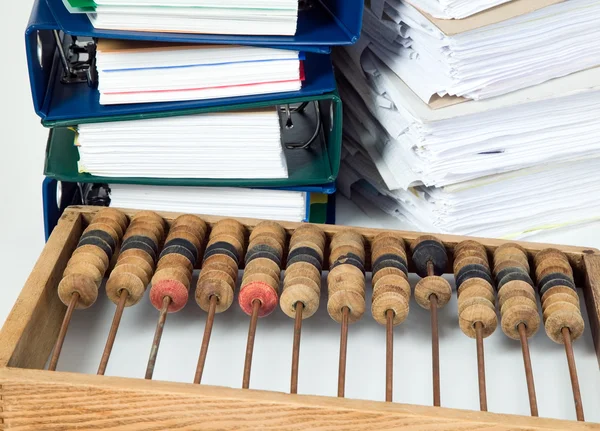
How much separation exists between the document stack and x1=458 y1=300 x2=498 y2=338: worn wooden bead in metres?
0.30

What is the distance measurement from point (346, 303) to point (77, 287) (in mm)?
417

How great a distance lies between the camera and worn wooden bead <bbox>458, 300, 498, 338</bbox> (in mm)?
1536

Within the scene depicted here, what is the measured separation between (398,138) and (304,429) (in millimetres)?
641

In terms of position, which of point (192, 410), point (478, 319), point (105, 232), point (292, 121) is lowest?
point (192, 410)

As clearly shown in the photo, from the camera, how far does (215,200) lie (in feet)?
5.88

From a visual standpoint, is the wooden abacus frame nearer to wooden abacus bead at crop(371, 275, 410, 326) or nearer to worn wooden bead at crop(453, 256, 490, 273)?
wooden abacus bead at crop(371, 275, 410, 326)

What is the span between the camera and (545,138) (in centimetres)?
180

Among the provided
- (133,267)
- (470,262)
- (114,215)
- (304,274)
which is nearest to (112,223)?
(114,215)

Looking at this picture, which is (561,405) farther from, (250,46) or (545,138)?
(250,46)

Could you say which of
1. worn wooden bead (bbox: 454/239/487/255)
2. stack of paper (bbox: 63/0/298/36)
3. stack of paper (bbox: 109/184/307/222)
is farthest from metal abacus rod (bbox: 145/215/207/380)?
worn wooden bead (bbox: 454/239/487/255)

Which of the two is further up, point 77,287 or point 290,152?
point 290,152

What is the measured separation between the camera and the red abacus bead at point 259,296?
157cm

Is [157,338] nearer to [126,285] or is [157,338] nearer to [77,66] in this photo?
[126,285]

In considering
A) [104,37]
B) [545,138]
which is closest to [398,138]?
[545,138]
